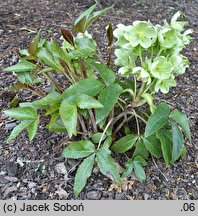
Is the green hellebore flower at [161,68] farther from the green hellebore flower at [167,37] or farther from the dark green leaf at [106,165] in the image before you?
the dark green leaf at [106,165]

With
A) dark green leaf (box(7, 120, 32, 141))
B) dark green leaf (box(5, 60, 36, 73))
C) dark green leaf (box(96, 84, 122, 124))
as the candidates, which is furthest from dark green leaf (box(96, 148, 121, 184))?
dark green leaf (box(5, 60, 36, 73))

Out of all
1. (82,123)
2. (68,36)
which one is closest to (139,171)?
(82,123)

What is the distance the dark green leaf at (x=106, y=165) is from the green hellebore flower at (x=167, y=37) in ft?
1.18

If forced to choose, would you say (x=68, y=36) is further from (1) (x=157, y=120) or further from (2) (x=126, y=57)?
(1) (x=157, y=120)

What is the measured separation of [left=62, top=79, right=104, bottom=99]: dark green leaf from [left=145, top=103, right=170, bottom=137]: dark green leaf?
0.18 m

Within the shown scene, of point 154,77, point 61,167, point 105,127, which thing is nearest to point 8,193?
point 61,167

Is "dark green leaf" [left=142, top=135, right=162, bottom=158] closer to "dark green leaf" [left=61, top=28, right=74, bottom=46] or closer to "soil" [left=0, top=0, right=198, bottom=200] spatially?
"soil" [left=0, top=0, right=198, bottom=200]

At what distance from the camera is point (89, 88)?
42.3 inches

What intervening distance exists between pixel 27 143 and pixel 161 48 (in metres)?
0.59

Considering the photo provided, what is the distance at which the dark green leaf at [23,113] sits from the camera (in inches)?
42.9

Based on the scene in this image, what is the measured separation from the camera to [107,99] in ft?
3.47

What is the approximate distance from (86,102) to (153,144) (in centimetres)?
30

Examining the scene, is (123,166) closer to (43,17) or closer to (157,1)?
(43,17)
